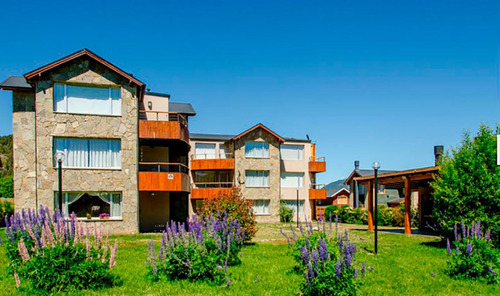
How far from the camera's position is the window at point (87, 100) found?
23.6m

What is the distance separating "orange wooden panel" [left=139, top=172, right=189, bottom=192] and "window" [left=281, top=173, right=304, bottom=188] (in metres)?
17.7

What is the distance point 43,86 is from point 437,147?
2754 cm

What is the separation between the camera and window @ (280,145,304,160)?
43.5m

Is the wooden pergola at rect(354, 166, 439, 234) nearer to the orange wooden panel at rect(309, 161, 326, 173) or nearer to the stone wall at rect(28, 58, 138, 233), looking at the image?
the stone wall at rect(28, 58, 138, 233)

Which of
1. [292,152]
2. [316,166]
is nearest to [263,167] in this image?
[292,152]

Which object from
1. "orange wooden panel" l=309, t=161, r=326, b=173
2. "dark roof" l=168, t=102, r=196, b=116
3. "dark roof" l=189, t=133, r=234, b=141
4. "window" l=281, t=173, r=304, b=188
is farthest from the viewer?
"orange wooden panel" l=309, t=161, r=326, b=173

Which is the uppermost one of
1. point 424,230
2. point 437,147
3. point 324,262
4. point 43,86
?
point 43,86

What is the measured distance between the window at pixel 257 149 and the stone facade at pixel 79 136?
16.7m

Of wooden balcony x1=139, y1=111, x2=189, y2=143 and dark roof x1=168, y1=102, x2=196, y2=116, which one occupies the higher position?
dark roof x1=168, y1=102, x2=196, y2=116

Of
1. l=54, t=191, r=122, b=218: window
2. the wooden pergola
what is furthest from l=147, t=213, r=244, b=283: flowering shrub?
l=54, t=191, r=122, b=218: window

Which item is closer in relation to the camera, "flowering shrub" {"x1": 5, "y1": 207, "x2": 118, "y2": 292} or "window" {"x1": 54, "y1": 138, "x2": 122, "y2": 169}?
A: "flowering shrub" {"x1": 5, "y1": 207, "x2": 118, "y2": 292}

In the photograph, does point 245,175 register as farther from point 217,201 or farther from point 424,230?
point 217,201

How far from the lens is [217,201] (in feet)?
59.1

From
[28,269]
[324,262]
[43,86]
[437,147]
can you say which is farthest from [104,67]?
[437,147]
